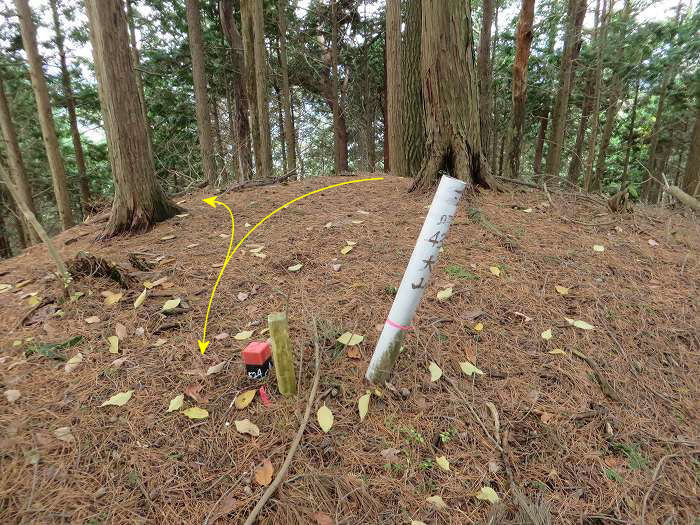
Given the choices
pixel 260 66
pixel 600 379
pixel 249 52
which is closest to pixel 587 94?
pixel 260 66

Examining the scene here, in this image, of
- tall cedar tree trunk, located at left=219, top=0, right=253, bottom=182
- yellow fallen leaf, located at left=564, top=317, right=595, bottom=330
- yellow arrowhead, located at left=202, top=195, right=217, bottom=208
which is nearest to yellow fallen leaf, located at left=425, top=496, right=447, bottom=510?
yellow fallen leaf, located at left=564, top=317, right=595, bottom=330

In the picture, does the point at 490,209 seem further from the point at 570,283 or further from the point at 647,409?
the point at 647,409

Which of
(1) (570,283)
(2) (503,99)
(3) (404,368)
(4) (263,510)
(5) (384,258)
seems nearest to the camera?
(4) (263,510)

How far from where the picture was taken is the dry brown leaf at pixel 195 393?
1775mm

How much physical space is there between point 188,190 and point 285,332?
5336 millimetres

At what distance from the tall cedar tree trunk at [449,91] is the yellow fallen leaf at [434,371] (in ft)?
7.93

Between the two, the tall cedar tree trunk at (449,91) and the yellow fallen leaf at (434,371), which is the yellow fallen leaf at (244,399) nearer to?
the yellow fallen leaf at (434,371)

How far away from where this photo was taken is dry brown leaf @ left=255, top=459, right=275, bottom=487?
1.43 metres

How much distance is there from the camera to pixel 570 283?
8.46ft

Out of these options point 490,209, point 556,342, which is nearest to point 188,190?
point 490,209

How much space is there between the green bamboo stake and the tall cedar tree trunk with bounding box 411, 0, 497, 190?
9.26 ft

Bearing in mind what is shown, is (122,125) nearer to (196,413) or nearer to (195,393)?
(195,393)

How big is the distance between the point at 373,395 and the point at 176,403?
991 mm

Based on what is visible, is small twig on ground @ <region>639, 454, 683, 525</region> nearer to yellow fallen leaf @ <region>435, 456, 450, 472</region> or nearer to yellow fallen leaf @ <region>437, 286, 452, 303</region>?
yellow fallen leaf @ <region>435, 456, 450, 472</region>
